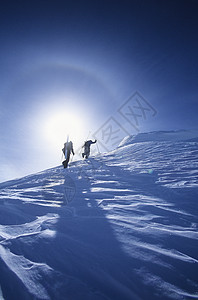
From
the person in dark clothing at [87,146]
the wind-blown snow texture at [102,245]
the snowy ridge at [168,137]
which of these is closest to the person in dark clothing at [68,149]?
the person in dark clothing at [87,146]

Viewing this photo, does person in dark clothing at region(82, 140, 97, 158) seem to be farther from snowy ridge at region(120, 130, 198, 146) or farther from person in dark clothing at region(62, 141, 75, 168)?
snowy ridge at region(120, 130, 198, 146)

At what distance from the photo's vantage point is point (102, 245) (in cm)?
345

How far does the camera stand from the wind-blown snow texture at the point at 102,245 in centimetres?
244

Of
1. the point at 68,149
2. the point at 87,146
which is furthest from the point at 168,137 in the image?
the point at 68,149

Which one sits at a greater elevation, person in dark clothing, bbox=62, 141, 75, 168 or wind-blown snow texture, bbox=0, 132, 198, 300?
person in dark clothing, bbox=62, 141, 75, 168

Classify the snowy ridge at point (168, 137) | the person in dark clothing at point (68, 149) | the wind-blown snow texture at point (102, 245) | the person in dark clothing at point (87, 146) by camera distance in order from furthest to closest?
the snowy ridge at point (168, 137) < the person in dark clothing at point (87, 146) < the person in dark clothing at point (68, 149) < the wind-blown snow texture at point (102, 245)

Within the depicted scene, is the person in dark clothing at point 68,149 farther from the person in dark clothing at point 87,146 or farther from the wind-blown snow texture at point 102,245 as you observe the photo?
the wind-blown snow texture at point 102,245

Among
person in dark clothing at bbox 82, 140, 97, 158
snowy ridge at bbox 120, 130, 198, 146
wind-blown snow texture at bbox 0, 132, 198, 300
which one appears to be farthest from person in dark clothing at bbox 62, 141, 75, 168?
snowy ridge at bbox 120, 130, 198, 146

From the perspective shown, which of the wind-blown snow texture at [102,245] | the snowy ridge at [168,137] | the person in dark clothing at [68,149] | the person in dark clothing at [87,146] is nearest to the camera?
the wind-blown snow texture at [102,245]

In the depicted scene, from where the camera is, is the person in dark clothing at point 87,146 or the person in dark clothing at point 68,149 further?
the person in dark clothing at point 87,146

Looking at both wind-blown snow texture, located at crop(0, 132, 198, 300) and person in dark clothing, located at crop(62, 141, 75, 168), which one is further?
person in dark clothing, located at crop(62, 141, 75, 168)

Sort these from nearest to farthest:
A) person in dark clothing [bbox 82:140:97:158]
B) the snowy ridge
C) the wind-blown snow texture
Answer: the wind-blown snow texture → person in dark clothing [bbox 82:140:97:158] → the snowy ridge

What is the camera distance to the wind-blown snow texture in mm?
2436

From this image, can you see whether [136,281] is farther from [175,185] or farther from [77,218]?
[175,185]
